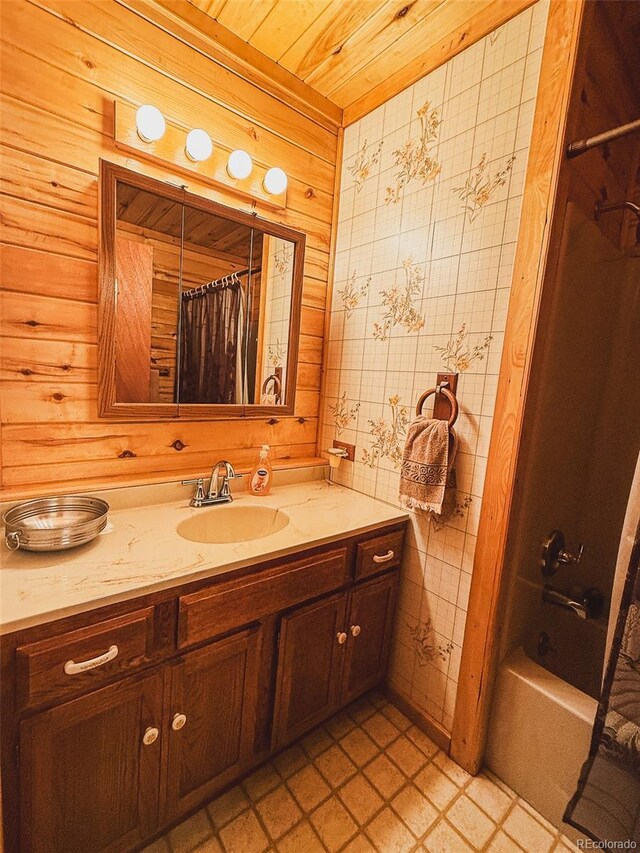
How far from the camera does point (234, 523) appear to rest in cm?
144

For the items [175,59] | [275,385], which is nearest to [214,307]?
[275,385]

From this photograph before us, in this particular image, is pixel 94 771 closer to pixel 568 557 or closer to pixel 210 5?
pixel 568 557

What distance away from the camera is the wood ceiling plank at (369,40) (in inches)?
49.3

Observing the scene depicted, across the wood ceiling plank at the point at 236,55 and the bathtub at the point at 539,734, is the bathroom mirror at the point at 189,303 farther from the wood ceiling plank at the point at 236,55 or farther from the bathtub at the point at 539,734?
the bathtub at the point at 539,734

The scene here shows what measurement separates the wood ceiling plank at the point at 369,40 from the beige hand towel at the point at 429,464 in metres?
1.32

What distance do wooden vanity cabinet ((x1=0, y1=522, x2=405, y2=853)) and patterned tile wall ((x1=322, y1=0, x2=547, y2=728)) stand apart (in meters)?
0.28

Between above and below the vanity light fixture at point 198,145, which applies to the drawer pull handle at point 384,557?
below

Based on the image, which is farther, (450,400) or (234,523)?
(234,523)

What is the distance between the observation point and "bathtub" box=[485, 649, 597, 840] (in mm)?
1143

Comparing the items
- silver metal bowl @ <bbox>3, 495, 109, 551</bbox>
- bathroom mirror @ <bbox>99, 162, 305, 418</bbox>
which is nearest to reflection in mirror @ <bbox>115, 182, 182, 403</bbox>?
bathroom mirror @ <bbox>99, 162, 305, 418</bbox>

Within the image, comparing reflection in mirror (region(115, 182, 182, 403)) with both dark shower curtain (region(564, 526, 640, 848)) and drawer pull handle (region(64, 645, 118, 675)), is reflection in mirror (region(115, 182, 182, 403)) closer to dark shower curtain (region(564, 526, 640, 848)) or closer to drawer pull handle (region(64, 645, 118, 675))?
drawer pull handle (region(64, 645, 118, 675))

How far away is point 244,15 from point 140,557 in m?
1.77

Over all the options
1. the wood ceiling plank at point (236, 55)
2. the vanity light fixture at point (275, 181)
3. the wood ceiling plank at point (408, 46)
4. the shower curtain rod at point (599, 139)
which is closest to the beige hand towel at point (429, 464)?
the shower curtain rod at point (599, 139)

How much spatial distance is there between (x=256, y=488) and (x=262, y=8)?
1.65 metres
